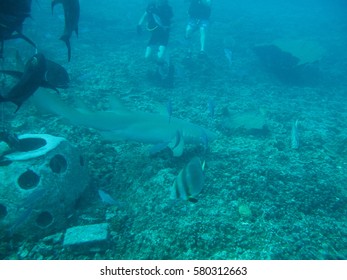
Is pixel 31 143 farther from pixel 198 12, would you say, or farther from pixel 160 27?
pixel 198 12

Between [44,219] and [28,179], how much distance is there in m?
0.58

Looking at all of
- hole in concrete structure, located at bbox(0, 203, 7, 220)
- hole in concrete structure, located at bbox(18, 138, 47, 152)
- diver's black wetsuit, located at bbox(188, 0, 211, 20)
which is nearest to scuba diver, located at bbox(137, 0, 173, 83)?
diver's black wetsuit, located at bbox(188, 0, 211, 20)

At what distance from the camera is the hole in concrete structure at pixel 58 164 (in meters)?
3.87

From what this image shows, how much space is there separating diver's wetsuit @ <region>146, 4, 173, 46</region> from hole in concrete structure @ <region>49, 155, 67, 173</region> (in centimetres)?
780

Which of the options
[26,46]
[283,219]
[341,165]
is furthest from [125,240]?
[26,46]

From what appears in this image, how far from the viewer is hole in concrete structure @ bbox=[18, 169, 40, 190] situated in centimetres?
363

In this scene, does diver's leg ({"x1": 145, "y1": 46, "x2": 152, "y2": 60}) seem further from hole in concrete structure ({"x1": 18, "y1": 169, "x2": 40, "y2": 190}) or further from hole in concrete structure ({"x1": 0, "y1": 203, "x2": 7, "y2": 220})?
hole in concrete structure ({"x1": 0, "y1": 203, "x2": 7, "y2": 220})

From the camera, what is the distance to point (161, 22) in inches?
409

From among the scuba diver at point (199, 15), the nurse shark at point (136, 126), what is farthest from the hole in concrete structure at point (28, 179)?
the scuba diver at point (199, 15)

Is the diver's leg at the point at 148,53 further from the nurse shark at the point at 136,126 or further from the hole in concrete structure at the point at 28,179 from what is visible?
the hole in concrete structure at the point at 28,179

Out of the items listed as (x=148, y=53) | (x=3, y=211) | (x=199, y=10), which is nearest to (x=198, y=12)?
(x=199, y=10)
